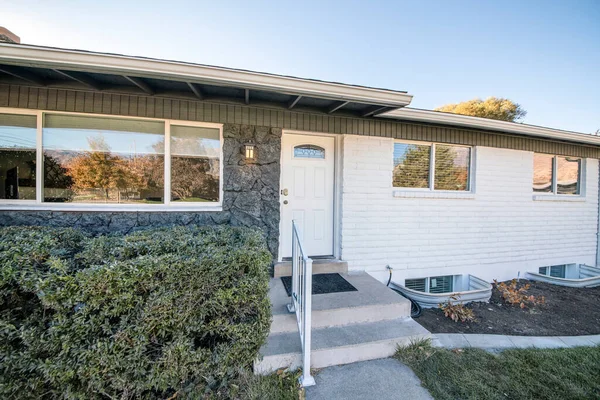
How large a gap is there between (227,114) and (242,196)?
1.22 meters

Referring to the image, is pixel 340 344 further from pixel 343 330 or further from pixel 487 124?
pixel 487 124

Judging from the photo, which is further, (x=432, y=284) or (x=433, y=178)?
(x=432, y=284)

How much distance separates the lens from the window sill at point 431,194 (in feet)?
14.1

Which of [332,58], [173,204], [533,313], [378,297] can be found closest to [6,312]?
[173,204]

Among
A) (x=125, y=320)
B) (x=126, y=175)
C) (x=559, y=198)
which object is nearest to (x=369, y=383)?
(x=125, y=320)

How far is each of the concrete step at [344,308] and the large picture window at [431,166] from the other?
7.21 feet

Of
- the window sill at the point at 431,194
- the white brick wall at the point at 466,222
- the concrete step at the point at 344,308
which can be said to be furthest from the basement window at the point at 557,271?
the concrete step at the point at 344,308

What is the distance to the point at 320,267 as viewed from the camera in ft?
12.7

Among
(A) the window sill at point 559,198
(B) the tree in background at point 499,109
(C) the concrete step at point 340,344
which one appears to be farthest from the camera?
(B) the tree in background at point 499,109

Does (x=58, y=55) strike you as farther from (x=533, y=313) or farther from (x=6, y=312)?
(x=533, y=313)

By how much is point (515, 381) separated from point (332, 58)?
349 inches

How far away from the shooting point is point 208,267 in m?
1.98

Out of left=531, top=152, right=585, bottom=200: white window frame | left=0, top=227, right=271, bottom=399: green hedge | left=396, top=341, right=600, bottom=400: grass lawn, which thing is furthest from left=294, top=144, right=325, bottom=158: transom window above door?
left=531, top=152, right=585, bottom=200: white window frame

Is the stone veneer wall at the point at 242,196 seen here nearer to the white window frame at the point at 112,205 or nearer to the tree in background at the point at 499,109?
the white window frame at the point at 112,205
